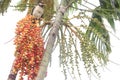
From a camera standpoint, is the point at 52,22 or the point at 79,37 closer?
the point at 79,37

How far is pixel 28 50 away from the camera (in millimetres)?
5344

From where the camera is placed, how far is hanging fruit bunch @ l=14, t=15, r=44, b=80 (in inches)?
210

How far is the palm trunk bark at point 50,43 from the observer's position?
5.30 metres

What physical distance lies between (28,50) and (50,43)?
0.36m

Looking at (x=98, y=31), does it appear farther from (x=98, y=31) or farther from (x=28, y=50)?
(x=28, y=50)

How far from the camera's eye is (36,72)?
5.40 meters

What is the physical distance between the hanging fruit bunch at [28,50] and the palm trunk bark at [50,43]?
101mm

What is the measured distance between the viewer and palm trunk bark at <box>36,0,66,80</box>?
530cm

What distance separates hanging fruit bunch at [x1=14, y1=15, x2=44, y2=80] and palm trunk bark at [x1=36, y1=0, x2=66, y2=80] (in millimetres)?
101

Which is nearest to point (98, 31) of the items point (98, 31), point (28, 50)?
point (98, 31)

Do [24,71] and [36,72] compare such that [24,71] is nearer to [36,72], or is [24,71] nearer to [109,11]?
[36,72]

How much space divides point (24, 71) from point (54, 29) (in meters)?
0.76

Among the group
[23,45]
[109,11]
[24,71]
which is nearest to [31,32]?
[23,45]

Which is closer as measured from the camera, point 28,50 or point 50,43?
point 28,50
